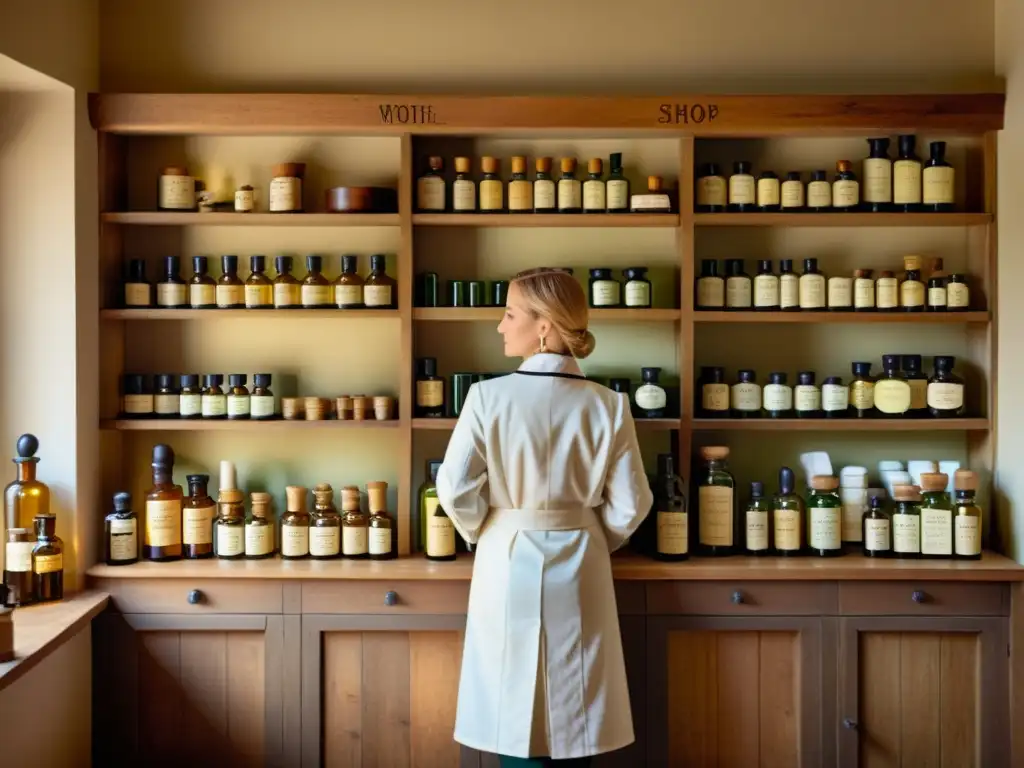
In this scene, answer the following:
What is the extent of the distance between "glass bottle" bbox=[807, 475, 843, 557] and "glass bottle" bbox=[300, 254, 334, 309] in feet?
4.59

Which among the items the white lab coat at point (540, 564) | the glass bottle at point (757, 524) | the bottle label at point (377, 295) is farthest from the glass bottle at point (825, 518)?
the bottle label at point (377, 295)

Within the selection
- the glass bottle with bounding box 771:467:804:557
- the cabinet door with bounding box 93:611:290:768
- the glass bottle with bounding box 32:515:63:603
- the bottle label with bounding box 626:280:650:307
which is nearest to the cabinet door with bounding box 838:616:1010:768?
the glass bottle with bounding box 771:467:804:557

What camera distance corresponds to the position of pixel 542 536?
2.34 m

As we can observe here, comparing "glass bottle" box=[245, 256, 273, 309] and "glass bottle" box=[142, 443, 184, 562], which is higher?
"glass bottle" box=[245, 256, 273, 309]

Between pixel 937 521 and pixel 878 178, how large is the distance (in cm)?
93

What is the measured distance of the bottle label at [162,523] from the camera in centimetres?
285

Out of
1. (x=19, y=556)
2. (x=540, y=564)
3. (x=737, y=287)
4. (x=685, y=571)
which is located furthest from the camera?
(x=737, y=287)

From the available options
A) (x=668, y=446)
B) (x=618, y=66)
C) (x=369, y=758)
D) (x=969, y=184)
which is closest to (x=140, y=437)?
(x=369, y=758)

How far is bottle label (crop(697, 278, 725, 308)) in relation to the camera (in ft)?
9.61

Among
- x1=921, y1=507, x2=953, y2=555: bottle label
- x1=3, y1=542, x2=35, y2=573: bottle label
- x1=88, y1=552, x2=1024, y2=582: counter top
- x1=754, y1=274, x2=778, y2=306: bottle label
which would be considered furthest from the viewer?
x1=754, y1=274, x2=778, y2=306: bottle label

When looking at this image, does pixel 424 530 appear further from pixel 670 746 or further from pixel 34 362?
pixel 34 362

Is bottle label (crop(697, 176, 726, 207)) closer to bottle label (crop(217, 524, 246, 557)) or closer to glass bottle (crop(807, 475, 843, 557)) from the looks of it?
glass bottle (crop(807, 475, 843, 557))

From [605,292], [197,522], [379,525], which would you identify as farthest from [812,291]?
[197,522]

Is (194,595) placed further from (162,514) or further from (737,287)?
(737,287)
